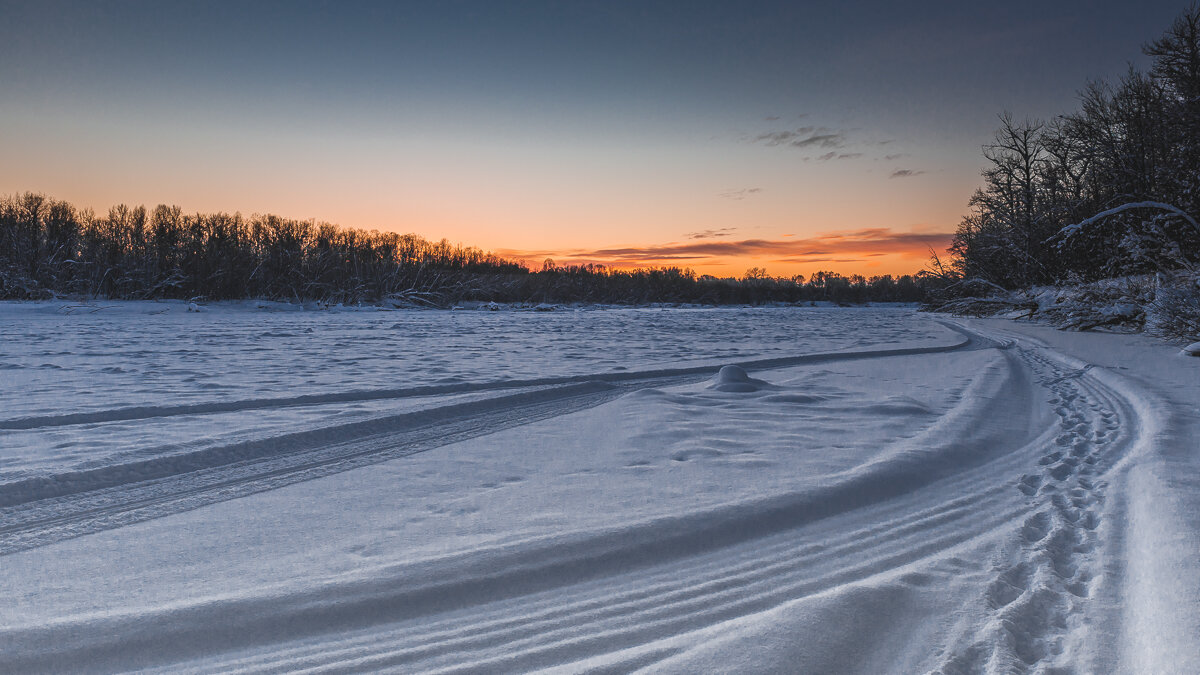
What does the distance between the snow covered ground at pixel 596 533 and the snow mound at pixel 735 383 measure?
42cm

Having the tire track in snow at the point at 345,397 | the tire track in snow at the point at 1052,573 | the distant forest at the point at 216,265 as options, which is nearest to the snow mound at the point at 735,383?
the tire track in snow at the point at 345,397

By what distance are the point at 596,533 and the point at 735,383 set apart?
4.51 metres

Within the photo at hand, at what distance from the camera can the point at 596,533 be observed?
268 cm

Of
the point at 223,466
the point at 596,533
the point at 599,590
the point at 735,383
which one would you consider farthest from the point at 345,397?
the point at 599,590

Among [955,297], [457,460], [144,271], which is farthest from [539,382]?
[144,271]

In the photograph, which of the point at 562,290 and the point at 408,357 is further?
the point at 562,290

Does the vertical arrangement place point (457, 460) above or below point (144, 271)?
below

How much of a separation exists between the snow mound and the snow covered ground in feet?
1.39

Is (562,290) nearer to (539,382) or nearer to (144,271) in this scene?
(144,271)

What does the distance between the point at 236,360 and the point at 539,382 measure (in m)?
5.34

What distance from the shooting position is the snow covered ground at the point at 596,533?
6.01 feet

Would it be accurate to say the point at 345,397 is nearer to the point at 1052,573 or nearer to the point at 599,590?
the point at 599,590

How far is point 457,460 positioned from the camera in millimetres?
4031

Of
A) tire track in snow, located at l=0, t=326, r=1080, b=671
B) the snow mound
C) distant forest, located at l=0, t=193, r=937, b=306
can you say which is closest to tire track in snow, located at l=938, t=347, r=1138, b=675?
tire track in snow, located at l=0, t=326, r=1080, b=671
